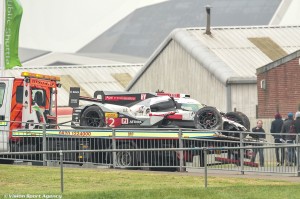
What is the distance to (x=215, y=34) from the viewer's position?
2083 inches

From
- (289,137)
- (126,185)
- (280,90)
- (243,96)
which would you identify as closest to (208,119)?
(289,137)

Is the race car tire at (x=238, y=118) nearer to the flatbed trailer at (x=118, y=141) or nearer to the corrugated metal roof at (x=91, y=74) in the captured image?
the flatbed trailer at (x=118, y=141)

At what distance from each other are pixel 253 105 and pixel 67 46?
5716 centimetres

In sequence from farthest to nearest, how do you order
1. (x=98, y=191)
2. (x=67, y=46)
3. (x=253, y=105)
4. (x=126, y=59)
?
(x=67, y=46) < (x=126, y=59) < (x=253, y=105) < (x=98, y=191)

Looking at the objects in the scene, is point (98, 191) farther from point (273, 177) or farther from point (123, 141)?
point (123, 141)

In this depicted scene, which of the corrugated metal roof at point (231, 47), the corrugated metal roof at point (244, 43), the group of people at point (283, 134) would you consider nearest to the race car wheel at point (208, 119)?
the group of people at point (283, 134)

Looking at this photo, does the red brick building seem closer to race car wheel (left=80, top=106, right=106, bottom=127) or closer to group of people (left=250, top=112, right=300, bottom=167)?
group of people (left=250, top=112, right=300, bottom=167)

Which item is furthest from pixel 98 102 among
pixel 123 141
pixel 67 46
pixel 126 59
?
pixel 67 46

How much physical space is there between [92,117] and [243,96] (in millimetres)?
16373

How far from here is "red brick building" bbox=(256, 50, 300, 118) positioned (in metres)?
42.7

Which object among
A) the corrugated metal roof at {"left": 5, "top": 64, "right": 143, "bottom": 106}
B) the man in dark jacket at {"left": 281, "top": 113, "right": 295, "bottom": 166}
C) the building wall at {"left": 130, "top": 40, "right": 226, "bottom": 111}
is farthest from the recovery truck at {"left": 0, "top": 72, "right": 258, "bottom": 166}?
the corrugated metal roof at {"left": 5, "top": 64, "right": 143, "bottom": 106}

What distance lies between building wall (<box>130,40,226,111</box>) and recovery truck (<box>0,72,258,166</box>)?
15.0 metres

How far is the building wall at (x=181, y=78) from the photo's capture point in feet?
158

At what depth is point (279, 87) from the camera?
43.4 meters
